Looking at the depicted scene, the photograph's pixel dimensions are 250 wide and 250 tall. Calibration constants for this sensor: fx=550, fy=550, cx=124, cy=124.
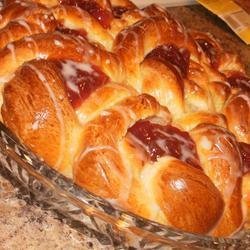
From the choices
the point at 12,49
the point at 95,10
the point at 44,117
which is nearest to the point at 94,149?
the point at 44,117

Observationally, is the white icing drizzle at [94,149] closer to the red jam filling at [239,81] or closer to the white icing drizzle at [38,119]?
the white icing drizzle at [38,119]

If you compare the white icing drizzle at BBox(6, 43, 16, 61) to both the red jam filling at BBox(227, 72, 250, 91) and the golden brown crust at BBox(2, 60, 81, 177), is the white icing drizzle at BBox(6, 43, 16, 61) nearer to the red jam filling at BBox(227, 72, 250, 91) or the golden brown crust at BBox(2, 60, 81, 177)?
the golden brown crust at BBox(2, 60, 81, 177)

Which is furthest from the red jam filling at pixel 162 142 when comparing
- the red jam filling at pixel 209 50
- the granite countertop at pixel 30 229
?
the red jam filling at pixel 209 50

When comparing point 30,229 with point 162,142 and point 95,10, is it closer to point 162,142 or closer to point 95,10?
point 162,142

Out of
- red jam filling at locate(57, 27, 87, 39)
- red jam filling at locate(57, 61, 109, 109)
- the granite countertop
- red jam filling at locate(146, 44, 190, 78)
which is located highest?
red jam filling at locate(57, 27, 87, 39)

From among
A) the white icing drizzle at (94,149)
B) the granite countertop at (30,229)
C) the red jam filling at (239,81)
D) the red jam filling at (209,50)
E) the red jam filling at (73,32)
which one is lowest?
the granite countertop at (30,229)

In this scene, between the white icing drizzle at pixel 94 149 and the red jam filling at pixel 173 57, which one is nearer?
the white icing drizzle at pixel 94 149

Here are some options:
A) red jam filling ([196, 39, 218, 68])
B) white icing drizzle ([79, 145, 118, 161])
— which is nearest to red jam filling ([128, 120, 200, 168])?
white icing drizzle ([79, 145, 118, 161])
